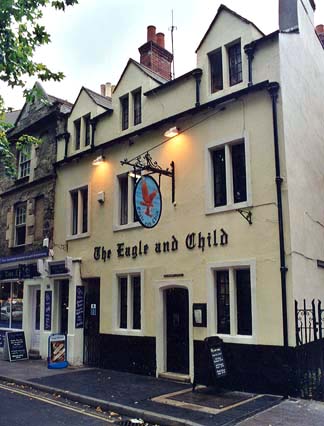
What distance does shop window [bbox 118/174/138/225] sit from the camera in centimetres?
1321

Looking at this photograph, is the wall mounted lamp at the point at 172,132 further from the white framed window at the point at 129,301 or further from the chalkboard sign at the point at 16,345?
the chalkboard sign at the point at 16,345

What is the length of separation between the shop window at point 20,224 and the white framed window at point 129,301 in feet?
20.7

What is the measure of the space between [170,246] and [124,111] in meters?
5.22

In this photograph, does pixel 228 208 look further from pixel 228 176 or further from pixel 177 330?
pixel 177 330

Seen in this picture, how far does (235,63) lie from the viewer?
1123 centimetres

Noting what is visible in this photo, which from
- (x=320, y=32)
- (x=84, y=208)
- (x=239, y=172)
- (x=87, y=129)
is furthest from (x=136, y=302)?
(x=320, y=32)

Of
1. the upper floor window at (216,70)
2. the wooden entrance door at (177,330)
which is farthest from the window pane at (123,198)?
the upper floor window at (216,70)

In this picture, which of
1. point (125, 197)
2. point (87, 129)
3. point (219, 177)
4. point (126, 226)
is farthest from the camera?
point (87, 129)

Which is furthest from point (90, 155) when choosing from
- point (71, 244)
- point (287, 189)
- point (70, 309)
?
point (287, 189)

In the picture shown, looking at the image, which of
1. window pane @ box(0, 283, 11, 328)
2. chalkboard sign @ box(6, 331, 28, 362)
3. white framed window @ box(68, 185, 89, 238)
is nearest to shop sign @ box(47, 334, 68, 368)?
chalkboard sign @ box(6, 331, 28, 362)

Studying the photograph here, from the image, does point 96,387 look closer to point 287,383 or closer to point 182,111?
point 287,383

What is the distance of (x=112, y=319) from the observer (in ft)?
42.6

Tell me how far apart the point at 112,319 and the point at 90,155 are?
5.70 metres

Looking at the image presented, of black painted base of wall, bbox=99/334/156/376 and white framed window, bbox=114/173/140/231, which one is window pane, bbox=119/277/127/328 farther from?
white framed window, bbox=114/173/140/231
